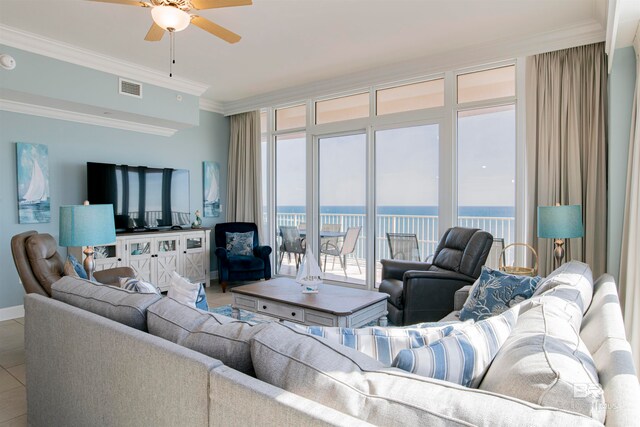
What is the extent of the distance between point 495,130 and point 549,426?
4141 mm

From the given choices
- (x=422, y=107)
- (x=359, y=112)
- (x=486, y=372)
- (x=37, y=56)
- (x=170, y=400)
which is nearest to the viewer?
(x=486, y=372)

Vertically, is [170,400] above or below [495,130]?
below

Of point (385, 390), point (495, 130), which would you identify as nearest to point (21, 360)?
point (385, 390)

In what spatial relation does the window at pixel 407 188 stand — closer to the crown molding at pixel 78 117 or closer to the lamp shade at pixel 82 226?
the crown molding at pixel 78 117

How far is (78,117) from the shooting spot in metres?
4.69

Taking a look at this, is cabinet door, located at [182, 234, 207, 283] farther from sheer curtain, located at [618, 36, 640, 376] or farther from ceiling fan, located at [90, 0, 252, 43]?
sheer curtain, located at [618, 36, 640, 376]

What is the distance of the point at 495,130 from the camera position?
432 centimetres

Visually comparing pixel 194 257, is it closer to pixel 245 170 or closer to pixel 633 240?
pixel 245 170

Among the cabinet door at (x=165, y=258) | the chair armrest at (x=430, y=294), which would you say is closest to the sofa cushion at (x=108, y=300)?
the chair armrest at (x=430, y=294)

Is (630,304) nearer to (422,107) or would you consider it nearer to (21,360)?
(422,107)

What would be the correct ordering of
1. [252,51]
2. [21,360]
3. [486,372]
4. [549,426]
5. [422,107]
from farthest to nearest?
[422,107], [252,51], [21,360], [486,372], [549,426]

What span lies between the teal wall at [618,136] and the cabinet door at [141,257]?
4.96 m

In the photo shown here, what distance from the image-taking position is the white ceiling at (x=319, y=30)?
330cm

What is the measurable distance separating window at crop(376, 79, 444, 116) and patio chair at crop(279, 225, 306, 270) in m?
2.18
